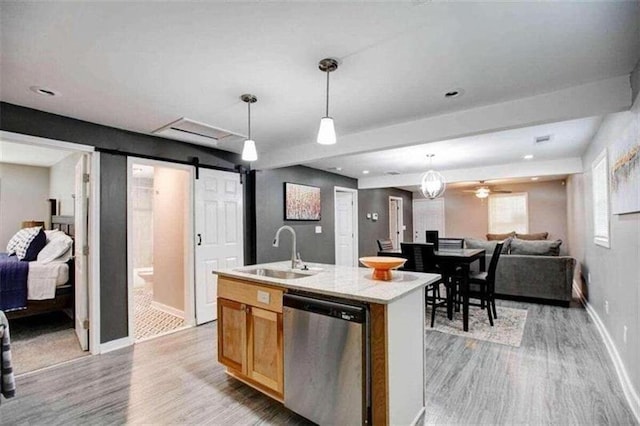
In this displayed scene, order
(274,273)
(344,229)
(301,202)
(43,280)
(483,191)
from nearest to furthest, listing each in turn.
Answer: (274,273), (43,280), (301,202), (344,229), (483,191)

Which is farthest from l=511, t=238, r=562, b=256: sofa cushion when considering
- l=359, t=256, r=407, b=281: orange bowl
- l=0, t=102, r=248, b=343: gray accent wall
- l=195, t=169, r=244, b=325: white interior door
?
l=0, t=102, r=248, b=343: gray accent wall

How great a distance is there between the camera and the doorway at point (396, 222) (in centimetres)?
879

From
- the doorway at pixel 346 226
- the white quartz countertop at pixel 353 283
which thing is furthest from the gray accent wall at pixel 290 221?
the white quartz countertop at pixel 353 283

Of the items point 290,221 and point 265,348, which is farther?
point 290,221

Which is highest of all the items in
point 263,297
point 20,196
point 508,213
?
point 20,196

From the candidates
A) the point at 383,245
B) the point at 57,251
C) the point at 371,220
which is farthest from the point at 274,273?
the point at 371,220

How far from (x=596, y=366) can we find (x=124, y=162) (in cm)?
482

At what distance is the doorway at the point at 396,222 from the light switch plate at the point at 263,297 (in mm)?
6932

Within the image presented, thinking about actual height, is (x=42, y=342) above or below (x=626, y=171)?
below

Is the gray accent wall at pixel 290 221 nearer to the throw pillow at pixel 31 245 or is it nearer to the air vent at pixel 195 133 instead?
the air vent at pixel 195 133

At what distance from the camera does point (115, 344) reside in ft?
10.6

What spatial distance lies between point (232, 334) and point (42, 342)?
8.13ft

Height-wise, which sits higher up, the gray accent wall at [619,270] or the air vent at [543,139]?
the air vent at [543,139]

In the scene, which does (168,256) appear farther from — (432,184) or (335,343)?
(432,184)
